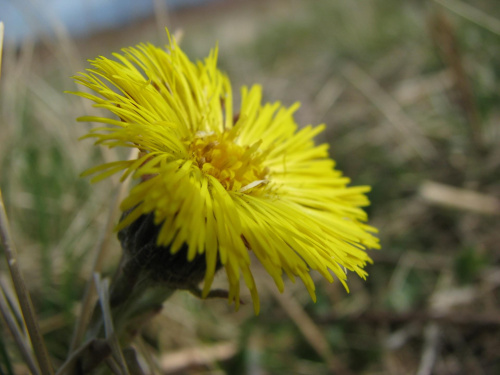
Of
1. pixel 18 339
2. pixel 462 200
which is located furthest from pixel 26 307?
pixel 462 200

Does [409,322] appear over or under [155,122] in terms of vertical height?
under

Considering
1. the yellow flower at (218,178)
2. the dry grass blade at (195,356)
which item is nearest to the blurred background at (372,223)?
the dry grass blade at (195,356)

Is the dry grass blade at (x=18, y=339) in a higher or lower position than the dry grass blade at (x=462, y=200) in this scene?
higher

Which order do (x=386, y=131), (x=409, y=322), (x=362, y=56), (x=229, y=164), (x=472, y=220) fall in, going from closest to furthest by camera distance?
(x=229, y=164) → (x=409, y=322) → (x=472, y=220) → (x=386, y=131) → (x=362, y=56)

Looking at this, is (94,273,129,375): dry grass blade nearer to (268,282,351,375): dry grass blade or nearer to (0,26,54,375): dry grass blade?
(0,26,54,375): dry grass blade

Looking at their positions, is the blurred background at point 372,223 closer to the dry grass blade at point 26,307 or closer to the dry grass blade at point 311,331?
the dry grass blade at point 311,331

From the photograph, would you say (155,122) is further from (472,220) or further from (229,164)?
(472,220)

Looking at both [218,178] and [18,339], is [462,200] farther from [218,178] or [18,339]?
[18,339]

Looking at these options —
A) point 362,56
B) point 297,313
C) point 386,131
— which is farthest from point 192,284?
point 362,56

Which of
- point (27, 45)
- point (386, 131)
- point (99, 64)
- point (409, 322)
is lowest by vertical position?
point (409, 322)
